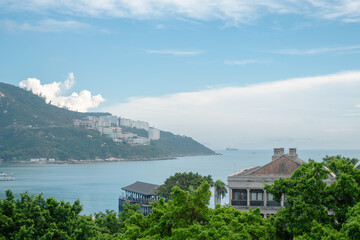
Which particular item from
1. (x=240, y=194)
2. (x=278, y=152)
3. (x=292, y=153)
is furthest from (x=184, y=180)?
(x=240, y=194)

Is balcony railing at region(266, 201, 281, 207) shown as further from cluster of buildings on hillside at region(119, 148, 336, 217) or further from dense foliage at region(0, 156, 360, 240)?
dense foliage at region(0, 156, 360, 240)

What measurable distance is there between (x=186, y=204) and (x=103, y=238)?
14.1m

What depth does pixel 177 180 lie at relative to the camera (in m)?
68.9

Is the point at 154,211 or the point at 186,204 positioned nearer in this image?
the point at 186,204

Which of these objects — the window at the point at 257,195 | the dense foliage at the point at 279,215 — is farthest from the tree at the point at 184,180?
the dense foliage at the point at 279,215

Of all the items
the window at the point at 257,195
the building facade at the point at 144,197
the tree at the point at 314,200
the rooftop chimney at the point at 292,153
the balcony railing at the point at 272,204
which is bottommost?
the building facade at the point at 144,197

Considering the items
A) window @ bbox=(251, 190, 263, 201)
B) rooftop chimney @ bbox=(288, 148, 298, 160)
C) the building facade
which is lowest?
the building facade

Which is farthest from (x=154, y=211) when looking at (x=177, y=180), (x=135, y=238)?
(x=177, y=180)

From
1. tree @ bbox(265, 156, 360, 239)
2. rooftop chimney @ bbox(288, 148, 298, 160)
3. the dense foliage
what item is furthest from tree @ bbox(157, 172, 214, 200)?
tree @ bbox(265, 156, 360, 239)

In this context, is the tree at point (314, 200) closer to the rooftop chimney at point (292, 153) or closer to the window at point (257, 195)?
the window at point (257, 195)

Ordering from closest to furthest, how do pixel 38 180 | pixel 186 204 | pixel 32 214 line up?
1. pixel 186 204
2. pixel 32 214
3. pixel 38 180

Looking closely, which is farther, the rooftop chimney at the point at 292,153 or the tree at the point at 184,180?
the tree at the point at 184,180

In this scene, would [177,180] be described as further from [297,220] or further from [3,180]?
[3,180]

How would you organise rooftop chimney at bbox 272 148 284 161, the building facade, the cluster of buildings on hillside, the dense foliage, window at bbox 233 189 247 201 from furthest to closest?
the building facade, rooftop chimney at bbox 272 148 284 161, window at bbox 233 189 247 201, the cluster of buildings on hillside, the dense foliage
